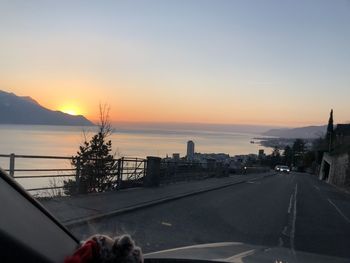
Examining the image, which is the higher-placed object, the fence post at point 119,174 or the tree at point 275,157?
the fence post at point 119,174

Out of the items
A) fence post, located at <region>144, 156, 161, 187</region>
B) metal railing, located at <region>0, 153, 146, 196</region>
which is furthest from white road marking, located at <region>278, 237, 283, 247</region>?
fence post, located at <region>144, 156, 161, 187</region>

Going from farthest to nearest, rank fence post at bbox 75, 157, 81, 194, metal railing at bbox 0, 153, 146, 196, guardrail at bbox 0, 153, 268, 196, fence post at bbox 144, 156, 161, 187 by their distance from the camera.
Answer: fence post at bbox 144, 156, 161, 187 → fence post at bbox 75, 157, 81, 194 → metal railing at bbox 0, 153, 146, 196 → guardrail at bbox 0, 153, 268, 196

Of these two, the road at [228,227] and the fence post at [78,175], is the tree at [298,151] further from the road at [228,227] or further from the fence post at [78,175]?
the fence post at [78,175]

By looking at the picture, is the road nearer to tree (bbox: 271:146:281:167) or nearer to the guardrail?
the guardrail

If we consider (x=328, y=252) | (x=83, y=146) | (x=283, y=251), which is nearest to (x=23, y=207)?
→ (x=283, y=251)

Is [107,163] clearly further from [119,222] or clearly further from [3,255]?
[3,255]

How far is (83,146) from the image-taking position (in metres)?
27.7

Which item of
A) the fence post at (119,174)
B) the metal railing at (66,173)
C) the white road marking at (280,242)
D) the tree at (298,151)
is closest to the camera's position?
the white road marking at (280,242)

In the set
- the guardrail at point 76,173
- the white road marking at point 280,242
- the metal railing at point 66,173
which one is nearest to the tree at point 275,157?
the guardrail at point 76,173

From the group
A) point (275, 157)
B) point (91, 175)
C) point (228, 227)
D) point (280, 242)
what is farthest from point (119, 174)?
point (275, 157)

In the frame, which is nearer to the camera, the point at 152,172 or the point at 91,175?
the point at 91,175

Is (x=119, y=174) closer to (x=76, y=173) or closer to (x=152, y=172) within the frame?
(x=152, y=172)

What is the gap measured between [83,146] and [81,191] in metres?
11.0

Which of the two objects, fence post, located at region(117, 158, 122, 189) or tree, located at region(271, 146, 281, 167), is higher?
fence post, located at region(117, 158, 122, 189)
